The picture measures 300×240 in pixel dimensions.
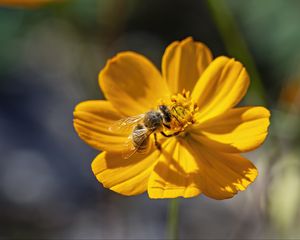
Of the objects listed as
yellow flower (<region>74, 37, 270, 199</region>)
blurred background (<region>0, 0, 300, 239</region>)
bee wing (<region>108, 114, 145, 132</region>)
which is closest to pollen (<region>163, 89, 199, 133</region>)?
yellow flower (<region>74, 37, 270, 199</region>)

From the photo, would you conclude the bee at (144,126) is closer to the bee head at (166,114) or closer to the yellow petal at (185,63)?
the bee head at (166,114)

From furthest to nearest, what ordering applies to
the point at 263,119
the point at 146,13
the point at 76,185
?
A: the point at 146,13, the point at 76,185, the point at 263,119

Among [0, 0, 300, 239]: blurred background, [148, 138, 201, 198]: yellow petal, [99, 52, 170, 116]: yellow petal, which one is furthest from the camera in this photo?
[0, 0, 300, 239]: blurred background

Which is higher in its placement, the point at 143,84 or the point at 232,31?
the point at 232,31

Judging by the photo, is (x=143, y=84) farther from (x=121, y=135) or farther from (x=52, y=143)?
(x=52, y=143)

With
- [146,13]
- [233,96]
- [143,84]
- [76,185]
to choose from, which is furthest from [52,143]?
[233,96]

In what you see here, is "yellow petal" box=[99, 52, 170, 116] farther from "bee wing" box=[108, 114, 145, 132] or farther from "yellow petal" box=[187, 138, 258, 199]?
"yellow petal" box=[187, 138, 258, 199]
